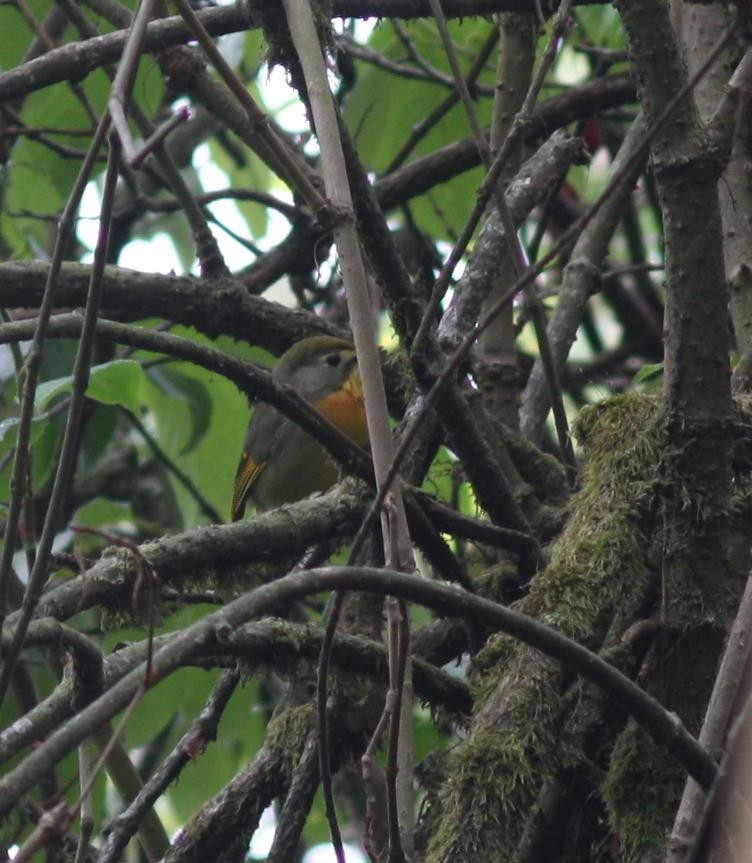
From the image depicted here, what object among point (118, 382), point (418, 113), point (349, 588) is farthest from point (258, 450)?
point (349, 588)

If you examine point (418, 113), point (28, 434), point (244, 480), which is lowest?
point (28, 434)

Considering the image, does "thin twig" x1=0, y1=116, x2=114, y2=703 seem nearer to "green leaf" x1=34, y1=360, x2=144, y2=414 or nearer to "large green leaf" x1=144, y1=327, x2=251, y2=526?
"green leaf" x1=34, y1=360, x2=144, y2=414

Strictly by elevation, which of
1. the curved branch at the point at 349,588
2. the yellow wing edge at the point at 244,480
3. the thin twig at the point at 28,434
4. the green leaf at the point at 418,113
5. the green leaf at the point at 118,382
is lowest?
the curved branch at the point at 349,588

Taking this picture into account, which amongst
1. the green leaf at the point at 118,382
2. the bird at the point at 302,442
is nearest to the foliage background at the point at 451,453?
the green leaf at the point at 118,382

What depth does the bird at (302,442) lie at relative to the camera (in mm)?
5977

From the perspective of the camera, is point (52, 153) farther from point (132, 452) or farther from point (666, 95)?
point (666, 95)

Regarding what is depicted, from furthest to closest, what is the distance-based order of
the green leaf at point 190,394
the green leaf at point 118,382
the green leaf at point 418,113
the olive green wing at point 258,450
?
the olive green wing at point 258,450 → the green leaf at point 418,113 → the green leaf at point 190,394 → the green leaf at point 118,382

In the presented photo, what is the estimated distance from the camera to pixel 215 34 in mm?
3246

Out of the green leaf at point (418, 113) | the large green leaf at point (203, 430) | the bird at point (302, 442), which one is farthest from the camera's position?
the bird at point (302, 442)

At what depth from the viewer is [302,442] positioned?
20.1ft

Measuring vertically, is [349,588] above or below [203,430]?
below

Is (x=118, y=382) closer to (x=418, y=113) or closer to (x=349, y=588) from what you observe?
(x=349, y=588)

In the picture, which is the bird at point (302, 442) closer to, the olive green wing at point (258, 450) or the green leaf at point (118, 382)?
the olive green wing at point (258, 450)

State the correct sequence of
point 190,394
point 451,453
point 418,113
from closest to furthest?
point 451,453 < point 190,394 < point 418,113
